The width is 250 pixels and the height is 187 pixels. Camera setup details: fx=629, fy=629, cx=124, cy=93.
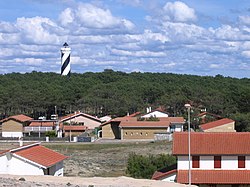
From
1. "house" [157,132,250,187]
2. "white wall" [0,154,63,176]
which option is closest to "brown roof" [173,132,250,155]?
"house" [157,132,250,187]

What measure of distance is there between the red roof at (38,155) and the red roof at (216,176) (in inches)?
295

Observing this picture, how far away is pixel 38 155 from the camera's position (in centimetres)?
3688

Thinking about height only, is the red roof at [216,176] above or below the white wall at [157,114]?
below

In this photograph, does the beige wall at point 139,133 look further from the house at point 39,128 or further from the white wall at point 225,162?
the white wall at point 225,162

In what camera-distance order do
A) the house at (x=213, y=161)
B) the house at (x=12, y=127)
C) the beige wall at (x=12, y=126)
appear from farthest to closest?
1. the beige wall at (x=12, y=126)
2. the house at (x=12, y=127)
3. the house at (x=213, y=161)

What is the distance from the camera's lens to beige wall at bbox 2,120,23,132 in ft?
311

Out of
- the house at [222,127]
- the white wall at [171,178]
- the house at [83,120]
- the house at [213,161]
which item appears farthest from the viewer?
the house at [83,120]

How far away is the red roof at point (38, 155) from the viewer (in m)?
35.7

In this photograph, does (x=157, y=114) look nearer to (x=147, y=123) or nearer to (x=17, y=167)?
(x=147, y=123)

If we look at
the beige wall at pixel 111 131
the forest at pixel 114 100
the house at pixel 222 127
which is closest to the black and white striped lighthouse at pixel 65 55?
the forest at pixel 114 100

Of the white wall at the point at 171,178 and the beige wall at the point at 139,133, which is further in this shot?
the beige wall at the point at 139,133

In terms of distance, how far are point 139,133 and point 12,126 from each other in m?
20.9

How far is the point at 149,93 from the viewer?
14062 centimetres

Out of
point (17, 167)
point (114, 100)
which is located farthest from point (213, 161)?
point (114, 100)
